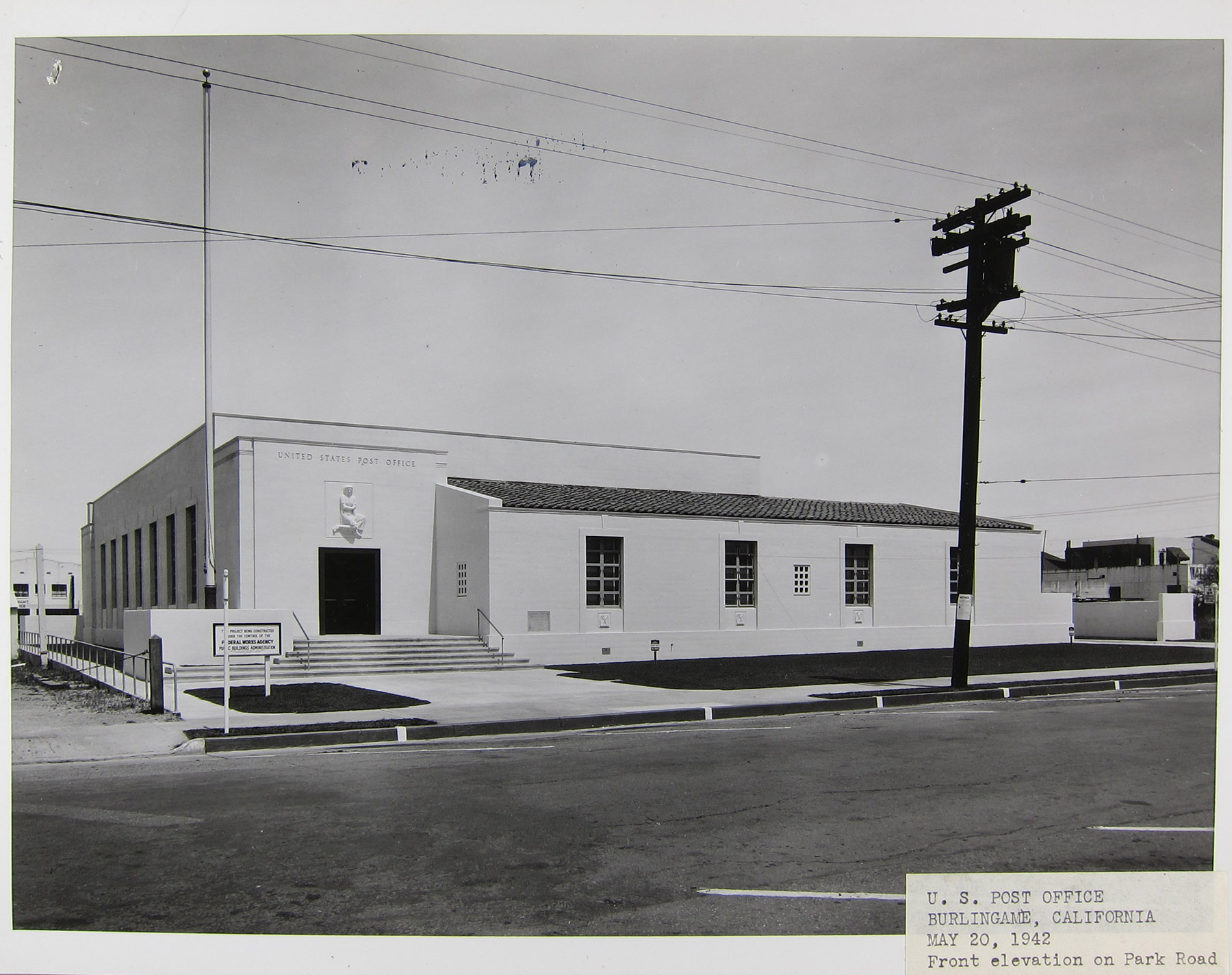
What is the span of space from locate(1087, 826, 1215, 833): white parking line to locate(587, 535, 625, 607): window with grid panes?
20.0 meters

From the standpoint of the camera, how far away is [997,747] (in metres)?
11.0

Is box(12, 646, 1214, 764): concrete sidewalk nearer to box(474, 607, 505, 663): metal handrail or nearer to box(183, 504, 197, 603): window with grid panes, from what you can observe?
box(474, 607, 505, 663): metal handrail

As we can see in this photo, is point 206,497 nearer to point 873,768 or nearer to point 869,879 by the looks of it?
point 873,768

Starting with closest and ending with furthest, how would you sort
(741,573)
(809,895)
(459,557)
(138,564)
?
(809,895)
(459,557)
(741,573)
(138,564)

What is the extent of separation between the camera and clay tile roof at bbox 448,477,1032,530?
27.6 meters

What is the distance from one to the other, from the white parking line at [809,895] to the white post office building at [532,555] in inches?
688

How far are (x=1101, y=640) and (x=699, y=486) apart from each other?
1527 cm

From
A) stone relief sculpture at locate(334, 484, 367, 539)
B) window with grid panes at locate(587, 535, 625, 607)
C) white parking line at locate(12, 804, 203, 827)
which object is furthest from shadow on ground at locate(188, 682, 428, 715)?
window with grid panes at locate(587, 535, 625, 607)

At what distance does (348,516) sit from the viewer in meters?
26.0

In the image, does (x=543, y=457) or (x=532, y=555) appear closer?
(x=532, y=555)

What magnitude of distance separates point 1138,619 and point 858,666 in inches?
742

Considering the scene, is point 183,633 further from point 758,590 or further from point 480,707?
point 758,590

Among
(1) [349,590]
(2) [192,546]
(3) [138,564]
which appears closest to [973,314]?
(1) [349,590]

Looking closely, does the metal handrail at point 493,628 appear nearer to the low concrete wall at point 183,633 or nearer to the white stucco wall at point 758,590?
the white stucco wall at point 758,590
